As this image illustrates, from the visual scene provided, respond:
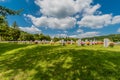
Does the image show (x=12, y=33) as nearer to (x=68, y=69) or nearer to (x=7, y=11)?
(x=7, y=11)

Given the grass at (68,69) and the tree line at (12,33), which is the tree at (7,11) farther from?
the grass at (68,69)

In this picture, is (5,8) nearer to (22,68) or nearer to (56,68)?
(22,68)

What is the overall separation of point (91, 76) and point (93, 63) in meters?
1.47

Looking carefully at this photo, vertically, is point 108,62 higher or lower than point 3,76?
higher

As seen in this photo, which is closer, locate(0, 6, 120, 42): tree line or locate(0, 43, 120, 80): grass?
locate(0, 43, 120, 80): grass

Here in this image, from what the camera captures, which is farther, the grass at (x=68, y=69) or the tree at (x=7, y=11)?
the tree at (x=7, y=11)

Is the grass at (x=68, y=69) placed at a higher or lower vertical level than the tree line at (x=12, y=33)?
lower

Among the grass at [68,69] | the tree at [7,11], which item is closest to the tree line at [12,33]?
the tree at [7,11]

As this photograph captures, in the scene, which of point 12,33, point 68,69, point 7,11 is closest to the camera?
point 68,69

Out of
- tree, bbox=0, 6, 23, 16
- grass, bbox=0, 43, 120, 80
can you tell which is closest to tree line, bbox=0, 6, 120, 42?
tree, bbox=0, 6, 23, 16

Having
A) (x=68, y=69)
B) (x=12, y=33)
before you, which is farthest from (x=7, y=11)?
(x=12, y=33)

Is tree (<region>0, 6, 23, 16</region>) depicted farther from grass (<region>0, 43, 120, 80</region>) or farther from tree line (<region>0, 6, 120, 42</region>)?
grass (<region>0, 43, 120, 80</region>)

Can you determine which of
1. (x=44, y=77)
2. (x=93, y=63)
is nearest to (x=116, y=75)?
(x=93, y=63)

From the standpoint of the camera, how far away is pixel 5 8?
859 inches
